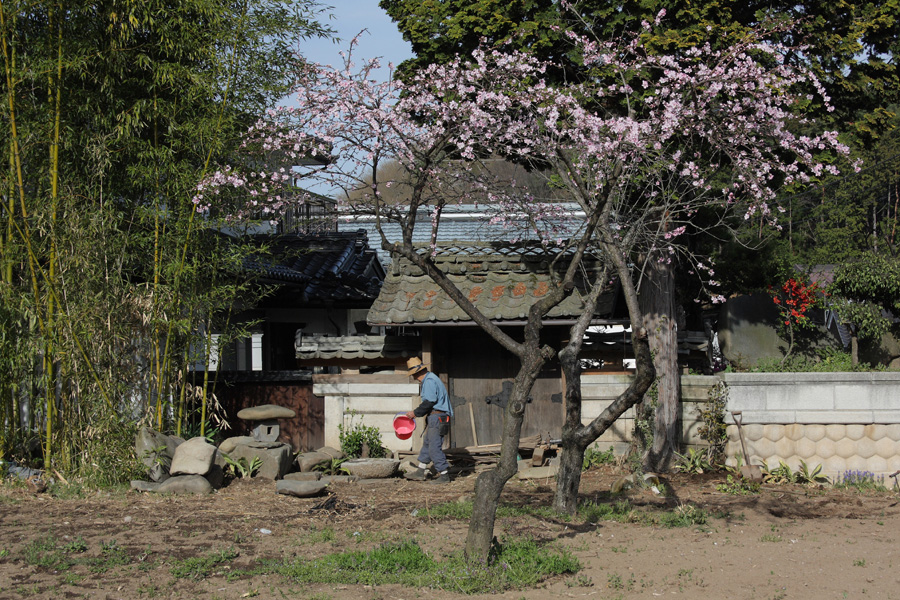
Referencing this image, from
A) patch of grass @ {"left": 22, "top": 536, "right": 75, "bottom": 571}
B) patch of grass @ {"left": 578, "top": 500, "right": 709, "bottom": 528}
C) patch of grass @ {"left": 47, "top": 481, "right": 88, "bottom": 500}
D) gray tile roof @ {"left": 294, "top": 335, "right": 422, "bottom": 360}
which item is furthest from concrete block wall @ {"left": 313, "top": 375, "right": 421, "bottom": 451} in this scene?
patch of grass @ {"left": 22, "top": 536, "right": 75, "bottom": 571}

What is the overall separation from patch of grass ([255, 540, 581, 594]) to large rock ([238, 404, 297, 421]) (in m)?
4.61

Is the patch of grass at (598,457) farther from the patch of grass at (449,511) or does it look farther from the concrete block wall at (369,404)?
the patch of grass at (449,511)

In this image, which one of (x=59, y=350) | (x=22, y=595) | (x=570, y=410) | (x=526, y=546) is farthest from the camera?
(x=59, y=350)

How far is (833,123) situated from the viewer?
884 centimetres

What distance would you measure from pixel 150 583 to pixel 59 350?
12.8ft

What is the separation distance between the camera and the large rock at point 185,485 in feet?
28.0

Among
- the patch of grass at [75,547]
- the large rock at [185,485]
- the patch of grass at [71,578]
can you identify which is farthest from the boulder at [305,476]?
the patch of grass at [71,578]

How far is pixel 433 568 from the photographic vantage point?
221 inches

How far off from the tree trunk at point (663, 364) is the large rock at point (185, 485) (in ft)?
17.2

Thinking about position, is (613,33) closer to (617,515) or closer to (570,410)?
(570,410)

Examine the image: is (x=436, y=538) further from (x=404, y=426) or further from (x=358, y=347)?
(x=358, y=347)

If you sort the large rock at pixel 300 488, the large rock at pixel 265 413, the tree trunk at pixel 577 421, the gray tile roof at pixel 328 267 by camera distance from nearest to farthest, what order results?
the tree trunk at pixel 577 421, the large rock at pixel 300 488, the large rock at pixel 265 413, the gray tile roof at pixel 328 267

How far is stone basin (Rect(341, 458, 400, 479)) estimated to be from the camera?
9.67m

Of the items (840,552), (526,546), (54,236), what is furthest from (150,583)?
(840,552)
